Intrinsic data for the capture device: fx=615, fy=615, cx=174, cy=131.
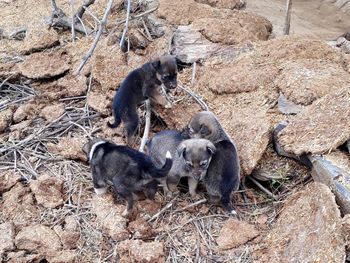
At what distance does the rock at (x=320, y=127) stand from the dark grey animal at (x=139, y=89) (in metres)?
1.65

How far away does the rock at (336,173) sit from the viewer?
234 inches

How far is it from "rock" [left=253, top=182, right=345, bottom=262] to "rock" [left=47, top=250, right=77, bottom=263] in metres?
1.79

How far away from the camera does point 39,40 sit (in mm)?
9320

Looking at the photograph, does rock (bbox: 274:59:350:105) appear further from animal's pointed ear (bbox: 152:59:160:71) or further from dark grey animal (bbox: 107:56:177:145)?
animal's pointed ear (bbox: 152:59:160:71)

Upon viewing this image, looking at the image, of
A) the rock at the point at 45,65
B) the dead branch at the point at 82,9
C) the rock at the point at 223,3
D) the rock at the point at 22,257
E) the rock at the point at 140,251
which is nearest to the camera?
the rock at the point at 140,251

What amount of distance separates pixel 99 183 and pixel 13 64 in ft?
10.2

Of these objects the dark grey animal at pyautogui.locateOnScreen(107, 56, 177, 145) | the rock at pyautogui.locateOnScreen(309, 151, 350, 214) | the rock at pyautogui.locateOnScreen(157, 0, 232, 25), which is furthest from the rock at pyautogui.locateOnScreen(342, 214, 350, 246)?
the rock at pyautogui.locateOnScreen(157, 0, 232, 25)

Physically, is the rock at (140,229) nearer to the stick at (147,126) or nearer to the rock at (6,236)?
the stick at (147,126)

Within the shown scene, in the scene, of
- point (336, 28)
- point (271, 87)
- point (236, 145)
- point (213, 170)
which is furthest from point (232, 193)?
point (336, 28)

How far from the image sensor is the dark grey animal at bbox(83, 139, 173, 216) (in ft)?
20.5

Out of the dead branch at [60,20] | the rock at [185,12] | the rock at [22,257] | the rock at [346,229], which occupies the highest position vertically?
the rock at [346,229]

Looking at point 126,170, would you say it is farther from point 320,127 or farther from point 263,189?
point 320,127

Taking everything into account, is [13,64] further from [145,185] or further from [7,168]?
[145,185]

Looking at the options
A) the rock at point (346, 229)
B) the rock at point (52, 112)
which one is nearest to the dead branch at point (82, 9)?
the rock at point (52, 112)
